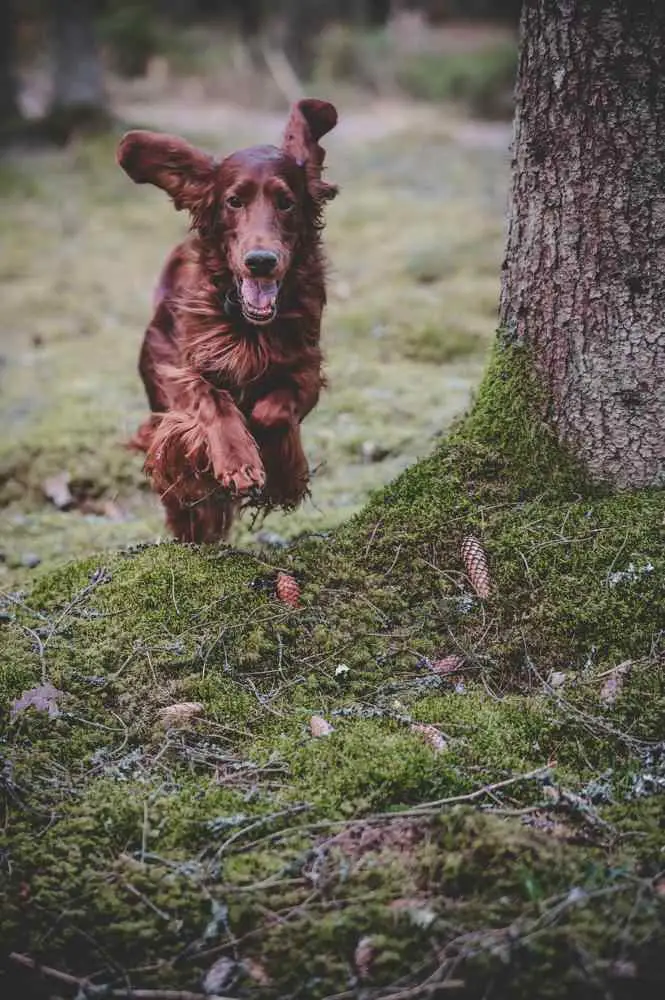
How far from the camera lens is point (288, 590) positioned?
325 centimetres

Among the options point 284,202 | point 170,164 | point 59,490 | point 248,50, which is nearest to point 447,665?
point 284,202

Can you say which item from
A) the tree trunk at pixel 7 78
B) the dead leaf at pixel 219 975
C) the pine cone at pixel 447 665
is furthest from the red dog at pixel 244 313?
the tree trunk at pixel 7 78

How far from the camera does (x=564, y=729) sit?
8.97 feet

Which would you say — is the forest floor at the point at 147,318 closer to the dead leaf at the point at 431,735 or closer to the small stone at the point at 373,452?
the small stone at the point at 373,452

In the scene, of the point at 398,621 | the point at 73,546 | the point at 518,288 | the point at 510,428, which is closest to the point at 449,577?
the point at 398,621

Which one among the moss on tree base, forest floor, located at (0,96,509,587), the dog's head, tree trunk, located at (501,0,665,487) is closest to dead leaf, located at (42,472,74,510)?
forest floor, located at (0,96,509,587)

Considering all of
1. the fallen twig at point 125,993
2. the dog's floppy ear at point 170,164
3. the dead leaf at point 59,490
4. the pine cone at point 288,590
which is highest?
the dog's floppy ear at point 170,164

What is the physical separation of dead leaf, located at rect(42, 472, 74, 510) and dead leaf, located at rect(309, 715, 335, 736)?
306 cm

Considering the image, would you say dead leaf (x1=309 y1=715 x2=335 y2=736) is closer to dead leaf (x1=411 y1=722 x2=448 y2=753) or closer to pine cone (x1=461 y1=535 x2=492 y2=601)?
dead leaf (x1=411 y1=722 x2=448 y2=753)

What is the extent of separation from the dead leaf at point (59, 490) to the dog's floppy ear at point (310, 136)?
102 inches

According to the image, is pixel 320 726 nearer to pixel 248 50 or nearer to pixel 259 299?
pixel 259 299

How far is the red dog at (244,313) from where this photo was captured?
134 inches

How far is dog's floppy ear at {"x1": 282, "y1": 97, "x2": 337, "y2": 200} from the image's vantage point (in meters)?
3.64

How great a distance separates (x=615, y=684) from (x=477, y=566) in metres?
0.61
